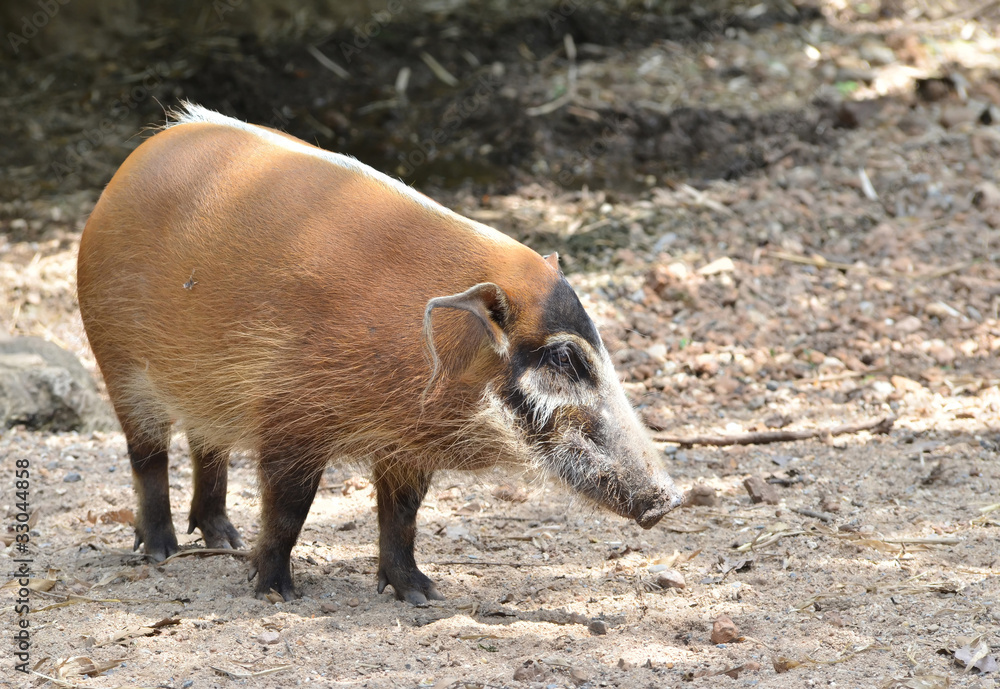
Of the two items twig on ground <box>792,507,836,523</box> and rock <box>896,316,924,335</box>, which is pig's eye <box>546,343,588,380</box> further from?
rock <box>896,316,924,335</box>

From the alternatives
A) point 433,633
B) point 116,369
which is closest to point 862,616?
point 433,633

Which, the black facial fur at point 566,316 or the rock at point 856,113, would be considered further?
the rock at point 856,113

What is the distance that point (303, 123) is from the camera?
953 cm

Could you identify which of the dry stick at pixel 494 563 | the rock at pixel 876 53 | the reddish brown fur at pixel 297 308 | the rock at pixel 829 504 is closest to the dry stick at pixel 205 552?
the reddish brown fur at pixel 297 308

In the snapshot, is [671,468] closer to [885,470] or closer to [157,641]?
[885,470]

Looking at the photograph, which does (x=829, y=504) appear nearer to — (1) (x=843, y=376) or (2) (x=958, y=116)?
(1) (x=843, y=376)

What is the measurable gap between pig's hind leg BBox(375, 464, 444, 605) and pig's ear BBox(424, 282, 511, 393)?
26.1 inches

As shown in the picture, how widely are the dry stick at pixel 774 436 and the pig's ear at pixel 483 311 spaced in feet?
7.16

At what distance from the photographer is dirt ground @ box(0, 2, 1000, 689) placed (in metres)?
3.57

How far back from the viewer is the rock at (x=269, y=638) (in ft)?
11.7

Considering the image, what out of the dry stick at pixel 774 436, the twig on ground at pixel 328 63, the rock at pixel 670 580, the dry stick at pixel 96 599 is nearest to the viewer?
the dry stick at pixel 96 599

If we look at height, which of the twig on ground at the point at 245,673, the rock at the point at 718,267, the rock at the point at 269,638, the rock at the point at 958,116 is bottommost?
the rock at the point at 718,267

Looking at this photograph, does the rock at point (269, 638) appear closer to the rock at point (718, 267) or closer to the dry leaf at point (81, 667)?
the dry leaf at point (81, 667)

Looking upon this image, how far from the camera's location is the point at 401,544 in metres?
4.16
